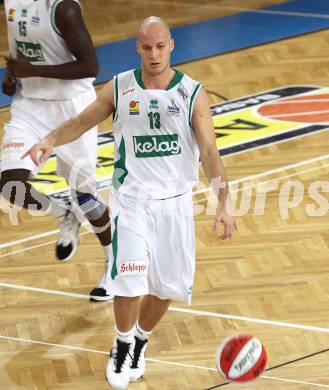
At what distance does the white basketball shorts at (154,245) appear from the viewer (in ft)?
21.1

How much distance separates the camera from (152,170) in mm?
6449

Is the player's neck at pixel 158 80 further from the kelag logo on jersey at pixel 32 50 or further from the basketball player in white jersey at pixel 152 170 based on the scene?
the kelag logo on jersey at pixel 32 50

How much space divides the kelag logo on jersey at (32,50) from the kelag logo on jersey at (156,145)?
1.82 meters

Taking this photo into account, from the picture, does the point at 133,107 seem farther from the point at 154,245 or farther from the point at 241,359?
the point at 241,359

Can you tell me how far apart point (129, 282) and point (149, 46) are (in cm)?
135

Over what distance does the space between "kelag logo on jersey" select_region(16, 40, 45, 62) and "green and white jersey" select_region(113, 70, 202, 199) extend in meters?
1.59

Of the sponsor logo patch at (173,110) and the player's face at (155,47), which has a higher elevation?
the player's face at (155,47)

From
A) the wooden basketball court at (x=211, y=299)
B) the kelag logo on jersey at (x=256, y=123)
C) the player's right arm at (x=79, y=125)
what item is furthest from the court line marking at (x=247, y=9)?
the player's right arm at (x=79, y=125)

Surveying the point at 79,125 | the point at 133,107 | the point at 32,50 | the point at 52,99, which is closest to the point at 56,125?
the point at 52,99

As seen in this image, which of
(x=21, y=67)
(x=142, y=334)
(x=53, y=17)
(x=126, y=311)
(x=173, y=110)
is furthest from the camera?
(x=53, y=17)

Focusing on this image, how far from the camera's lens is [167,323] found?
25.1 feet

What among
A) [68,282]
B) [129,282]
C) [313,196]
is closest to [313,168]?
[313,196]

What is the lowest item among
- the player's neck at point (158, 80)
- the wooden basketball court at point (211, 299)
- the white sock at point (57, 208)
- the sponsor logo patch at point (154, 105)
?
the wooden basketball court at point (211, 299)

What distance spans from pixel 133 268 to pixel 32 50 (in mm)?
2271
